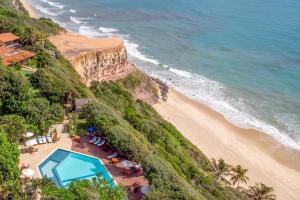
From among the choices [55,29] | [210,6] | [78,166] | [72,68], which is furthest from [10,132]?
[210,6]

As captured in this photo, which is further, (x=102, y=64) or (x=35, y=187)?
(x=102, y=64)

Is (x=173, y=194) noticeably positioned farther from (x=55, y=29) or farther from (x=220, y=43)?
(x=220, y=43)

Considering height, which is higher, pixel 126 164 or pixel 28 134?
pixel 28 134

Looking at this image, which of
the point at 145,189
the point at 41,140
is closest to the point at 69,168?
the point at 41,140

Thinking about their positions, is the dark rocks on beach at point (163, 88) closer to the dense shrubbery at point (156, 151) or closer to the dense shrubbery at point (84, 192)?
the dense shrubbery at point (156, 151)

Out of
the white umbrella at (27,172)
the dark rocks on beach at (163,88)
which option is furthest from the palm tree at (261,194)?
the dark rocks on beach at (163,88)

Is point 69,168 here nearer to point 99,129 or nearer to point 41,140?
point 41,140
